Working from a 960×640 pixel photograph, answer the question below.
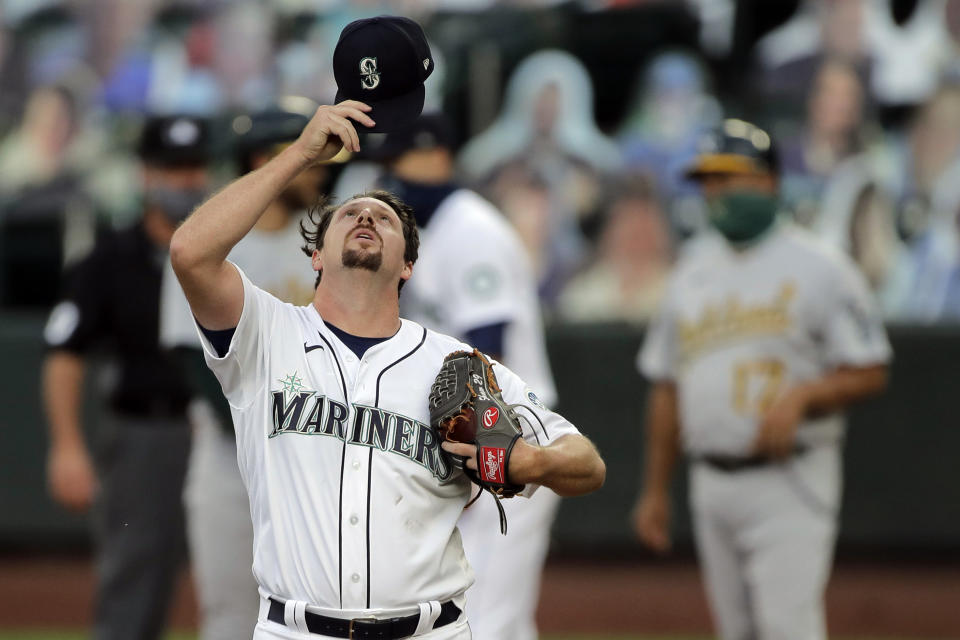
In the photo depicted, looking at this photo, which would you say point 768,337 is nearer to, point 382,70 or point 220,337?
point 382,70

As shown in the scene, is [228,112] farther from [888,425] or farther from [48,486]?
[888,425]

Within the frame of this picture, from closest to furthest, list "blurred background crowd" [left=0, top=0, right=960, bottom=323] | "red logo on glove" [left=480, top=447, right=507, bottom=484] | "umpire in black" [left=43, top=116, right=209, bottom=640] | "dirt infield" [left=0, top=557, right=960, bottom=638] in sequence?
"red logo on glove" [left=480, top=447, right=507, bottom=484] < "umpire in black" [left=43, top=116, right=209, bottom=640] < "dirt infield" [left=0, top=557, right=960, bottom=638] < "blurred background crowd" [left=0, top=0, right=960, bottom=323]

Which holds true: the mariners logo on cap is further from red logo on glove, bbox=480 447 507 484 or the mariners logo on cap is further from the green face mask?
the green face mask

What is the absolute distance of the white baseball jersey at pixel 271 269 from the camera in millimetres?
4883

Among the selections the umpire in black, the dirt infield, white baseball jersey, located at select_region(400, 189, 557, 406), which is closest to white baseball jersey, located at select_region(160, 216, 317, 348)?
white baseball jersey, located at select_region(400, 189, 557, 406)

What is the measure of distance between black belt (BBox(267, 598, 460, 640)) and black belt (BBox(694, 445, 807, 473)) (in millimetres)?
2512

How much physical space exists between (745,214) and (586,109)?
3.90m

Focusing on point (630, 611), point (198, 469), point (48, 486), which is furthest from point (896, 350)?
point (48, 486)

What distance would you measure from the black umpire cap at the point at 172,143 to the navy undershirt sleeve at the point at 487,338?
1.87 metres

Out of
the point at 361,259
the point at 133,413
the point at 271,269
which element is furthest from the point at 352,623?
the point at 133,413

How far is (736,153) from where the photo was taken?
5.30m

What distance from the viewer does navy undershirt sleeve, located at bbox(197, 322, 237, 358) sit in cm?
285

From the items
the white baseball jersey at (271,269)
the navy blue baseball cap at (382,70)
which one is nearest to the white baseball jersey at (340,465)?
the navy blue baseball cap at (382,70)

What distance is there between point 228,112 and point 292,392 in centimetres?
679
